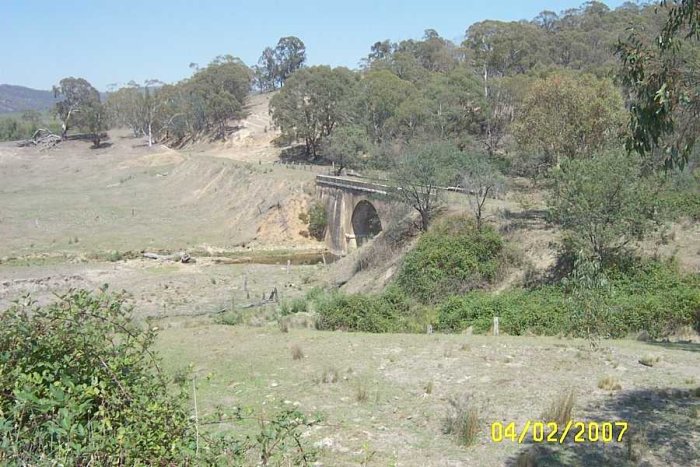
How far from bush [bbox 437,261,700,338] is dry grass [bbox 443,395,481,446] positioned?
28.0 feet

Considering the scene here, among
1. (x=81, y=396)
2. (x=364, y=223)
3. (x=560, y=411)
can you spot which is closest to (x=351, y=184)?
(x=364, y=223)

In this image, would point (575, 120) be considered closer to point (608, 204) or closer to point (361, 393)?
point (608, 204)

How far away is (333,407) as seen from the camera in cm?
1178

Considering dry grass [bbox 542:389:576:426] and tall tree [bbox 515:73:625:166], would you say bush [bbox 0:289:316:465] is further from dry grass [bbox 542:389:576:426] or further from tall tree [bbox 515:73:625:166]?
tall tree [bbox 515:73:625:166]

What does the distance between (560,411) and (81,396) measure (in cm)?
796

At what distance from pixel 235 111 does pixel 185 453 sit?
11003 centimetres

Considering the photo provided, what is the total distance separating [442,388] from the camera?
12.7m

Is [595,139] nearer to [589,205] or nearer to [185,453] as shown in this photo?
[589,205]

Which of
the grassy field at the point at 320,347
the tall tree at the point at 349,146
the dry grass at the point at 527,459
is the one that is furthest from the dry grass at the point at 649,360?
the tall tree at the point at 349,146

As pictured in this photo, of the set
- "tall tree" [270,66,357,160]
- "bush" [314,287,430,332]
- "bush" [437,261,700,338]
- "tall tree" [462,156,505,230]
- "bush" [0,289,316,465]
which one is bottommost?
"bush" [314,287,430,332]

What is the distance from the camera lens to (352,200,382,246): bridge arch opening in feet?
163

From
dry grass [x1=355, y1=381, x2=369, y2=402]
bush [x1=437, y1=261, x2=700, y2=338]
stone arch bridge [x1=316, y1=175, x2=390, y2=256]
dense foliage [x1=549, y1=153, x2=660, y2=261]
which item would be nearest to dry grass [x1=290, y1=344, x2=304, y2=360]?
dry grass [x1=355, y1=381, x2=369, y2=402]

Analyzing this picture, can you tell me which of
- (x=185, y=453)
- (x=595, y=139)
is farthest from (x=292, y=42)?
(x=185, y=453)

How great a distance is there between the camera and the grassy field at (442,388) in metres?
9.46
